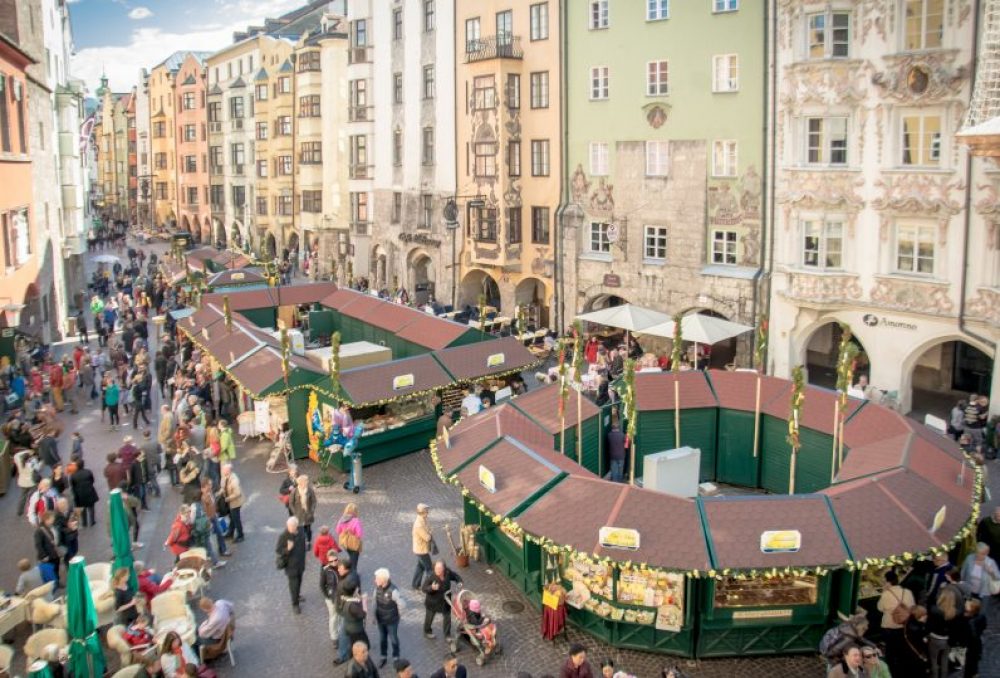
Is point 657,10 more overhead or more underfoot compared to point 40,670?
more overhead

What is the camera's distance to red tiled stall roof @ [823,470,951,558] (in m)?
14.2

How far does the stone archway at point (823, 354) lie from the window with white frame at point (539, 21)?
1660 centimetres

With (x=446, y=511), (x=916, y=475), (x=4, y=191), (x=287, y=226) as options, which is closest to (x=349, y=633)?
(x=446, y=511)

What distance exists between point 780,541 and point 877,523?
6.07 ft

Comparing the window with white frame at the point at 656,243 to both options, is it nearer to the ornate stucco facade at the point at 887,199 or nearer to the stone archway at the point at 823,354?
the ornate stucco facade at the point at 887,199

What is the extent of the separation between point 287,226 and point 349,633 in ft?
177

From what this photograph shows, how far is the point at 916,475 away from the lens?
16000 millimetres

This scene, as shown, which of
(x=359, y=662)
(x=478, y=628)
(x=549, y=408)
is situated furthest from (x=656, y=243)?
(x=359, y=662)

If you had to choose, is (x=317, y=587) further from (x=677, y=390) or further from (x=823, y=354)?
(x=823, y=354)

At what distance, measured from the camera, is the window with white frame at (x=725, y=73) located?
32.0 metres

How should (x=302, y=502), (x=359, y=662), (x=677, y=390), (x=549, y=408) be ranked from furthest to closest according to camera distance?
(x=677, y=390)
(x=549, y=408)
(x=302, y=502)
(x=359, y=662)

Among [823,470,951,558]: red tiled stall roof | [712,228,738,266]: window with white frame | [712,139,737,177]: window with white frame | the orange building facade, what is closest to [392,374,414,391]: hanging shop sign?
[823,470,951,558]: red tiled stall roof

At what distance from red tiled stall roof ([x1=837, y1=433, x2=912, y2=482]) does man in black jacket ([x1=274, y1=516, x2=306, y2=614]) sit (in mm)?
9782

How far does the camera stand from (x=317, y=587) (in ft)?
57.9
